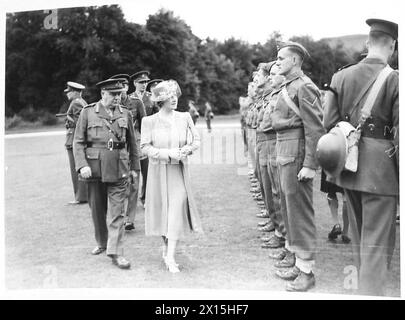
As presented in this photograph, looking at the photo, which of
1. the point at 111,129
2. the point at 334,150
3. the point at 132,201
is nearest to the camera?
the point at 334,150

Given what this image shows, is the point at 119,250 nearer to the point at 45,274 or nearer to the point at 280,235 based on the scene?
the point at 45,274

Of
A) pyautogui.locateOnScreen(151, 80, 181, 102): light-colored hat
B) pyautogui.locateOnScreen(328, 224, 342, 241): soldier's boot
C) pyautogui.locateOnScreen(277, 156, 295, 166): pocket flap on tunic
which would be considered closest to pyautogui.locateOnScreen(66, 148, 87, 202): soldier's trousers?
pyautogui.locateOnScreen(151, 80, 181, 102): light-colored hat

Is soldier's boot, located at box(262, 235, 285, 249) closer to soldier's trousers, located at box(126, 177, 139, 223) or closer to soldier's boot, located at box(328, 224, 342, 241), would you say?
soldier's boot, located at box(328, 224, 342, 241)

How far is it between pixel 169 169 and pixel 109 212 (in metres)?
0.77

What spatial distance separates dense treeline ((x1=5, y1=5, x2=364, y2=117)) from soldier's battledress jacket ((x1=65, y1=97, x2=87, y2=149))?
304 mm

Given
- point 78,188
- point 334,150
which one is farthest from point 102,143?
point 334,150

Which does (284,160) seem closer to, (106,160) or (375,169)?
(375,169)

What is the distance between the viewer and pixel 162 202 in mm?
4230

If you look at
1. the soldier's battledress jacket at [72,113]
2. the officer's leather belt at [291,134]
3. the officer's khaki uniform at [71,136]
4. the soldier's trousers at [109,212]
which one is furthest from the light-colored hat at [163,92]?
the officer's khaki uniform at [71,136]

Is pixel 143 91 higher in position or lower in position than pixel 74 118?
higher

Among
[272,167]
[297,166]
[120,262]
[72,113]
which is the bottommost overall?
[120,262]

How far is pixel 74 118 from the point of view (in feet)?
18.8

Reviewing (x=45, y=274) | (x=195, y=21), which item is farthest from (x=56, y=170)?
(x=195, y=21)

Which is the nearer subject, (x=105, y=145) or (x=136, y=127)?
(x=105, y=145)
